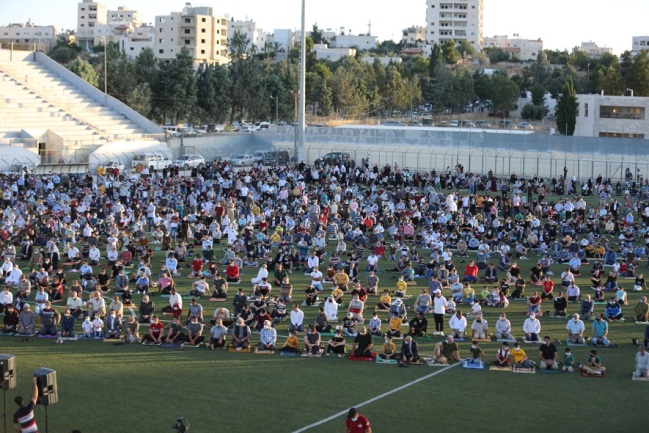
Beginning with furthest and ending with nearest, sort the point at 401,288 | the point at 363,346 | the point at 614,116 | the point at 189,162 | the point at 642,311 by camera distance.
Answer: the point at 614,116
the point at 189,162
the point at 401,288
the point at 642,311
the point at 363,346

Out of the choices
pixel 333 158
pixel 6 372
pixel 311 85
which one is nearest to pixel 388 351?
Result: pixel 6 372

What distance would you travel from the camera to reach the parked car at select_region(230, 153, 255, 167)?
55125 millimetres

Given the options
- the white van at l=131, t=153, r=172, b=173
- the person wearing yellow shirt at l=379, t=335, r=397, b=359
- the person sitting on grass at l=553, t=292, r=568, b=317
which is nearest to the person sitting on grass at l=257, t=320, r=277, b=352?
the person wearing yellow shirt at l=379, t=335, r=397, b=359

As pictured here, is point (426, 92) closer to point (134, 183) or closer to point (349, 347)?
point (134, 183)

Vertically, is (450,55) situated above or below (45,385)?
above

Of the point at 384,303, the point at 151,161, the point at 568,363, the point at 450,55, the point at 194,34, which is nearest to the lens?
the point at 568,363

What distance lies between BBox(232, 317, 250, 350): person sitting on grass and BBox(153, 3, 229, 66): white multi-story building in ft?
375

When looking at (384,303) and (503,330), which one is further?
(384,303)

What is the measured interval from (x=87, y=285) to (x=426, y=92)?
8254 centimetres

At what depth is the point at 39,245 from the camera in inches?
1275

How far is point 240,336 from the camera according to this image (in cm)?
2117

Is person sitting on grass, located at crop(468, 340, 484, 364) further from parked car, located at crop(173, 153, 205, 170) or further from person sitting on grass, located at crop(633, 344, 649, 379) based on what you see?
parked car, located at crop(173, 153, 205, 170)

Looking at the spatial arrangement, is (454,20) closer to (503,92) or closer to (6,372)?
(503,92)

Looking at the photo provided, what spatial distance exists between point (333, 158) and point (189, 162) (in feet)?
23.4
